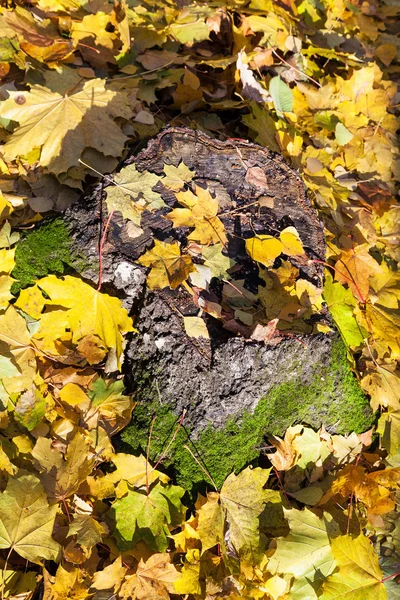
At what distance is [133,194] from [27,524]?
1288 mm

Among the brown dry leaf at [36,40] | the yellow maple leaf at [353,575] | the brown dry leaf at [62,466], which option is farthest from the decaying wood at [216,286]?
the brown dry leaf at [36,40]

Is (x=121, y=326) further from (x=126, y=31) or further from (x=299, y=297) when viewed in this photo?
(x=126, y=31)

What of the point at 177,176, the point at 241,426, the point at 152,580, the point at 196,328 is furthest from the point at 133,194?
the point at 152,580

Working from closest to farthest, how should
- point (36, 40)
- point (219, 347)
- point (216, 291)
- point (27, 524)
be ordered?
point (27, 524) < point (219, 347) < point (216, 291) < point (36, 40)

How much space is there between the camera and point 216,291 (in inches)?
80.8

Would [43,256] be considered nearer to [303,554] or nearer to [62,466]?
[62,466]

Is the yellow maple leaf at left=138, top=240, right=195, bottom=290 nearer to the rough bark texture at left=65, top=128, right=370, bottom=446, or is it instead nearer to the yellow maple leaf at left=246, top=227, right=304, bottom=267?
the rough bark texture at left=65, top=128, right=370, bottom=446

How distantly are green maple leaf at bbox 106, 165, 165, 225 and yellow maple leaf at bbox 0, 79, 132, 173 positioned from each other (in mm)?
219

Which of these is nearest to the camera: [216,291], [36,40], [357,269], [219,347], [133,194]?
[219,347]

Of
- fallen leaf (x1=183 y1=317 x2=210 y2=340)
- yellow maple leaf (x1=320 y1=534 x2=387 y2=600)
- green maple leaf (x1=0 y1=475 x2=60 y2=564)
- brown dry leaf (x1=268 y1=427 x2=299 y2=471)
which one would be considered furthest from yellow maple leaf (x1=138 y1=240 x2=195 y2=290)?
yellow maple leaf (x1=320 y1=534 x2=387 y2=600)

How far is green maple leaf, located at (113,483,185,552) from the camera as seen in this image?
1.83 metres

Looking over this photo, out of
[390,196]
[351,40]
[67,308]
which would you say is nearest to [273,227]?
[67,308]

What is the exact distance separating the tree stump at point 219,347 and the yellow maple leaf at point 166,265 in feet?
0.14

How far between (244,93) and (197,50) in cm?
44
